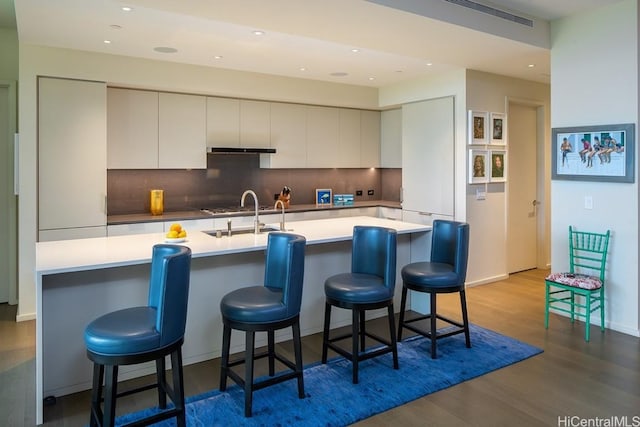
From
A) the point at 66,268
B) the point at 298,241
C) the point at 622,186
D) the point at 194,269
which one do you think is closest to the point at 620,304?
the point at 622,186

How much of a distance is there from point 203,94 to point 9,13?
1.98 meters

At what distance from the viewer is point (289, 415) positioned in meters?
2.71

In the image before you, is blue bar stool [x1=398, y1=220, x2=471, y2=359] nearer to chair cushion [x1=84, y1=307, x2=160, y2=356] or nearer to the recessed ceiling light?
chair cushion [x1=84, y1=307, x2=160, y2=356]

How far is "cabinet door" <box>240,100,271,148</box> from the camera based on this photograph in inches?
234

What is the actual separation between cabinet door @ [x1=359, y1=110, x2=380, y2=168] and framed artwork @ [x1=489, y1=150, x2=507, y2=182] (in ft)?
6.44

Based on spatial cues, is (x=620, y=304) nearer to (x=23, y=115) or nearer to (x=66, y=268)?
(x=66, y=268)

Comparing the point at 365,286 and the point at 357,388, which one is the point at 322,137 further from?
the point at 357,388

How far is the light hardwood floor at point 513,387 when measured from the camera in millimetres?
2697

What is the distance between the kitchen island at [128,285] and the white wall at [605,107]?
167 centimetres

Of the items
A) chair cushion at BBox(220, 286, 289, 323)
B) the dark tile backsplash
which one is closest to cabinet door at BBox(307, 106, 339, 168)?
the dark tile backsplash

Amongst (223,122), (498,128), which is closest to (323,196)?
(223,122)

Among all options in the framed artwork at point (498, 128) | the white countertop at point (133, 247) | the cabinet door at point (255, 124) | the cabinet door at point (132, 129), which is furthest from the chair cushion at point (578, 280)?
the cabinet door at point (132, 129)

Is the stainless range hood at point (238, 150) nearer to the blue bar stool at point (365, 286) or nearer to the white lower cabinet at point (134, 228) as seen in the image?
the white lower cabinet at point (134, 228)

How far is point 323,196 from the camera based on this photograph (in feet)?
22.6
